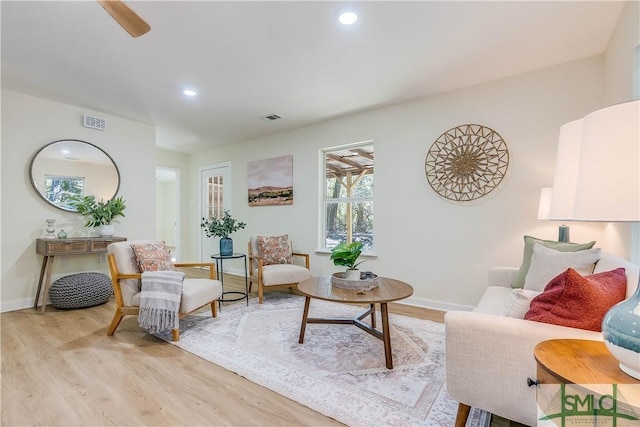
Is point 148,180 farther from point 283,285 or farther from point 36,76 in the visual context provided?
point 283,285

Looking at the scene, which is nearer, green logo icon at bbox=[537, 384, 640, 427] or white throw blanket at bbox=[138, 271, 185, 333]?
green logo icon at bbox=[537, 384, 640, 427]

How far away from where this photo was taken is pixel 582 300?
119 centimetres

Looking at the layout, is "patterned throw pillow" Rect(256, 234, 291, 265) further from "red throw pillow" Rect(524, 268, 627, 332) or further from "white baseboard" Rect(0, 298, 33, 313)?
"red throw pillow" Rect(524, 268, 627, 332)

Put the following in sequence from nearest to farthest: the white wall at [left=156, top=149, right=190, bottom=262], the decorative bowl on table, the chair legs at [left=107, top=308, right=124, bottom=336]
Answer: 1. the decorative bowl on table
2. the chair legs at [left=107, top=308, right=124, bottom=336]
3. the white wall at [left=156, top=149, right=190, bottom=262]

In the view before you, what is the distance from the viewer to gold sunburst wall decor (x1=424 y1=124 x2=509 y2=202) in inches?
122

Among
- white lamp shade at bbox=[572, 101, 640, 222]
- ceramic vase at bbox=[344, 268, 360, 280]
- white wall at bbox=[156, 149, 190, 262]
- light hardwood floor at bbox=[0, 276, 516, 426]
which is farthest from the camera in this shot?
white wall at bbox=[156, 149, 190, 262]

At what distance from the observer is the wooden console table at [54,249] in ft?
10.7

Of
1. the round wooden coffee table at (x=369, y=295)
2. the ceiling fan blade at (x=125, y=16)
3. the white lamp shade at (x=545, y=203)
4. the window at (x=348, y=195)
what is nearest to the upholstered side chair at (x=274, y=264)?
the window at (x=348, y=195)

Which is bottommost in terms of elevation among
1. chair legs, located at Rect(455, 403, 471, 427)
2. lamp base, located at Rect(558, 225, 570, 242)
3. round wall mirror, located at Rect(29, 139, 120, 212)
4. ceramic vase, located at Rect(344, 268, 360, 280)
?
chair legs, located at Rect(455, 403, 471, 427)

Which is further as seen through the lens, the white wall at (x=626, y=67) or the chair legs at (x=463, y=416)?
the white wall at (x=626, y=67)

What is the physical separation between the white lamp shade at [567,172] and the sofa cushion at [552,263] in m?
1.18

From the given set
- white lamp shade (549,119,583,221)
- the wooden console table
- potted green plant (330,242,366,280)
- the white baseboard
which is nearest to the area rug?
potted green plant (330,242,366,280)

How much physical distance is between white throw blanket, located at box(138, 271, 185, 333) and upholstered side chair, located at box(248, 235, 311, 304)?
1224mm

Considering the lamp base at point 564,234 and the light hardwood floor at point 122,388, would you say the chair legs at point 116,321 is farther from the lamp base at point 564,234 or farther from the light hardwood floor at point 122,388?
the lamp base at point 564,234
